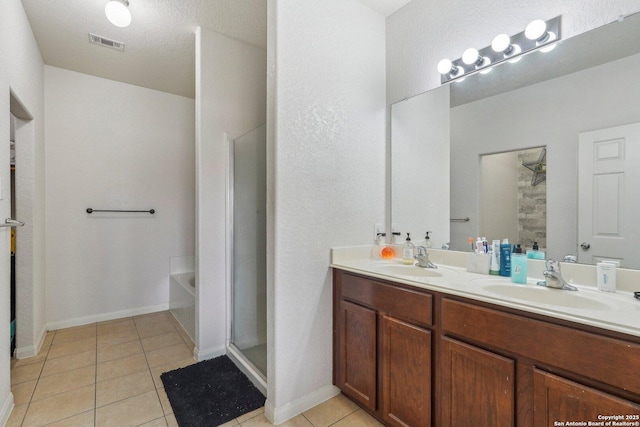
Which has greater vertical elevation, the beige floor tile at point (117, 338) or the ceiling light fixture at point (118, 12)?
the ceiling light fixture at point (118, 12)

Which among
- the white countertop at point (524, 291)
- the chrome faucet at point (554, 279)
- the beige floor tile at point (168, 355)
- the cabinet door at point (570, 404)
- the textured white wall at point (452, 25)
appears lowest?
the beige floor tile at point (168, 355)

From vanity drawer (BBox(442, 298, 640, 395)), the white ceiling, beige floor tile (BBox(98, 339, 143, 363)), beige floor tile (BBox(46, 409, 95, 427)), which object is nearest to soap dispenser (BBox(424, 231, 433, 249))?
vanity drawer (BBox(442, 298, 640, 395))

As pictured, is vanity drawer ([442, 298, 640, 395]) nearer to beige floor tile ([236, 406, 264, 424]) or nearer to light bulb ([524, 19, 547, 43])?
beige floor tile ([236, 406, 264, 424])

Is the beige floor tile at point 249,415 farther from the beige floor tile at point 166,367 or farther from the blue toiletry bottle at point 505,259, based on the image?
the blue toiletry bottle at point 505,259

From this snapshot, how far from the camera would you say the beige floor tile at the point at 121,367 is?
209cm

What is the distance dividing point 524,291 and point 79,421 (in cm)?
244

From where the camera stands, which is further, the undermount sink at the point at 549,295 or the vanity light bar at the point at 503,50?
the vanity light bar at the point at 503,50

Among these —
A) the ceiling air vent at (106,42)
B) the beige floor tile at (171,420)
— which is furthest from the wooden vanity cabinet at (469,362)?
the ceiling air vent at (106,42)

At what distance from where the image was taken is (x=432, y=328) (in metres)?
1.32

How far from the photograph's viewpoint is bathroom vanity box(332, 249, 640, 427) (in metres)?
0.88

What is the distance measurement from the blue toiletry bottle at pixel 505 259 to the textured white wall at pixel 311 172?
83 centimetres

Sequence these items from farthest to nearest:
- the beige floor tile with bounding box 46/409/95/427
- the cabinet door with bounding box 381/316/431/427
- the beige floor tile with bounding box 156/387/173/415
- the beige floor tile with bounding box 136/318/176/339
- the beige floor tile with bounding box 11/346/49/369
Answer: the beige floor tile with bounding box 136/318/176/339
the beige floor tile with bounding box 11/346/49/369
the beige floor tile with bounding box 156/387/173/415
the beige floor tile with bounding box 46/409/95/427
the cabinet door with bounding box 381/316/431/427

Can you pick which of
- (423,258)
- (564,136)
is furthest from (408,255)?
(564,136)

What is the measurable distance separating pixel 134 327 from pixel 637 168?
3.90 meters
